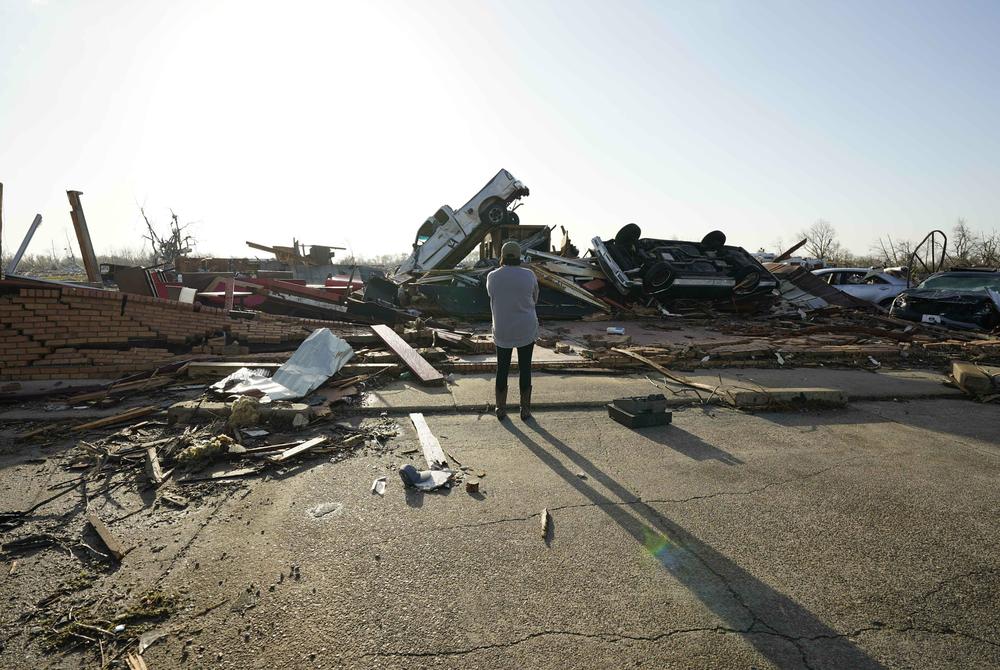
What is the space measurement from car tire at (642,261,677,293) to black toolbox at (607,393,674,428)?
8428 mm

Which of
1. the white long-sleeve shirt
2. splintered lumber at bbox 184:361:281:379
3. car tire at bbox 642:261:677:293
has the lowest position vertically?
splintered lumber at bbox 184:361:281:379

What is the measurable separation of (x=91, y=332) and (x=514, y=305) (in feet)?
19.8

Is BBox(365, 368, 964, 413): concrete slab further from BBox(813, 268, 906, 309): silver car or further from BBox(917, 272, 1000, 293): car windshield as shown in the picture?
BBox(813, 268, 906, 309): silver car

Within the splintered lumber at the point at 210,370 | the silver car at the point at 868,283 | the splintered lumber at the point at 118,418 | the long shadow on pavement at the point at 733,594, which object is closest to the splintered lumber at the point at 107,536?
the splintered lumber at the point at 118,418

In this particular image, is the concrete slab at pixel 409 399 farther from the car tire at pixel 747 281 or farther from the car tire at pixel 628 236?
the car tire at pixel 747 281

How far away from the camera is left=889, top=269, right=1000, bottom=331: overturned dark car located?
1038 centimetres

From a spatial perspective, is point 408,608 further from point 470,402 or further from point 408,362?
point 408,362

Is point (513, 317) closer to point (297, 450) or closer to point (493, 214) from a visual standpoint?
point (297, 450)

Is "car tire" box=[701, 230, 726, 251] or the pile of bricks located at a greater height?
"car tire" box=[701, 230, 726, 251]

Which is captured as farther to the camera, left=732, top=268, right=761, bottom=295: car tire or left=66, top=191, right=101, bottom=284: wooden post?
left=732, top=268, right=761, bottom=295: car tire

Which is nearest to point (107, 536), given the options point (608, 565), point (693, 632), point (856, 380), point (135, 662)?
point (135, 662)

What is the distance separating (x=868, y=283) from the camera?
50.6ft

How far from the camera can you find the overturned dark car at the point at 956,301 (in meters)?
10.4

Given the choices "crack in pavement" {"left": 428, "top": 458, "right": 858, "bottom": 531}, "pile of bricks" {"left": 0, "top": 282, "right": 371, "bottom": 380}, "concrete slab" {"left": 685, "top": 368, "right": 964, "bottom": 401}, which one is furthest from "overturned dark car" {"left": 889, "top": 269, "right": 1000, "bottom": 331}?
"pile of bricks" {"left": 0, "top": 282, "right": 371, "bottom": 380}
